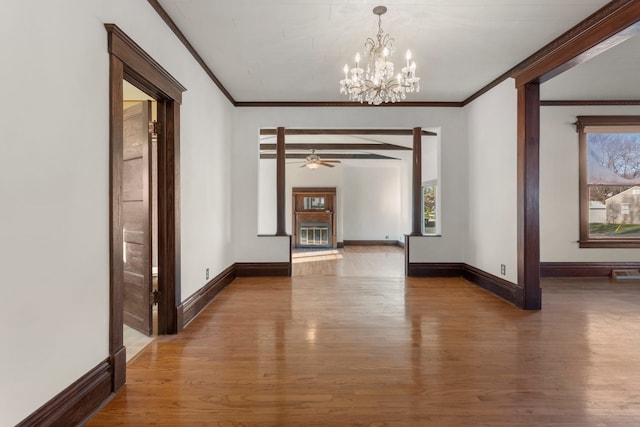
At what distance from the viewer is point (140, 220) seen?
3010 mm

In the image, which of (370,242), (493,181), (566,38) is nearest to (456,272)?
(493,181)

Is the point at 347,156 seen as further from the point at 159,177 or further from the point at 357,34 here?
the point at 159,177

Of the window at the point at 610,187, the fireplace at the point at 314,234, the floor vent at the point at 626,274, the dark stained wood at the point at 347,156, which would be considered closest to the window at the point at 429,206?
the dark stained wood at the point at 347,156

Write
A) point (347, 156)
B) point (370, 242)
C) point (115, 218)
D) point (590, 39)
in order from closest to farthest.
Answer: point (115, 218)
point (590, 39)
point (347, 156)
point (370, 242)

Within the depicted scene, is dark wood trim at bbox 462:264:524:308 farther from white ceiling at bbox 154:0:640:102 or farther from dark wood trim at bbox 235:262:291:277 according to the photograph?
dark wood trim at bbox 235:262:291:277

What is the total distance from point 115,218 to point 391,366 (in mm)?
2138

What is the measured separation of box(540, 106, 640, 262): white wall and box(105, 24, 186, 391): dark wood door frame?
550cm

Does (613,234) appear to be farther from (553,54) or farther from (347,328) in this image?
(347,328)

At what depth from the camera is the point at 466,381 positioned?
2172 millimetres

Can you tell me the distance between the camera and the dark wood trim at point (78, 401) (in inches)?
60.1

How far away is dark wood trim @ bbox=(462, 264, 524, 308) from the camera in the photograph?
3967mm

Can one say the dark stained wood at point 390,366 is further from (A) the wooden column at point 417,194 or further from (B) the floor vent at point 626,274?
(A) the wooden column at point 417,194

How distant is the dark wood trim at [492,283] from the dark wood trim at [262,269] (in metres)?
2.86

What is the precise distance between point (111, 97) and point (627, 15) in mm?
3801
